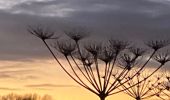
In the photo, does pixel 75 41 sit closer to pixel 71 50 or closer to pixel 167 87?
pixel 71 50

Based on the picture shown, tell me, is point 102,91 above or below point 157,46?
below

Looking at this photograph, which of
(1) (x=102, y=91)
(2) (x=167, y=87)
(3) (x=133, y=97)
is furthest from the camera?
(3) (x=133, y=97)

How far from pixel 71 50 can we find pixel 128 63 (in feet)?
13.7

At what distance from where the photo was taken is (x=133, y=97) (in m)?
48.4

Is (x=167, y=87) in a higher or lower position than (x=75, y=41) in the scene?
lower

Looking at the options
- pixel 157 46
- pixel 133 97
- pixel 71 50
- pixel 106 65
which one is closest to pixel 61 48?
pixel 71 50

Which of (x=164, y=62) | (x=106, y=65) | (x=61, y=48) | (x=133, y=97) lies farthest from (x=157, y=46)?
(x=133, y=97)

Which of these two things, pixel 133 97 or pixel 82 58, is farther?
pixel 133 97

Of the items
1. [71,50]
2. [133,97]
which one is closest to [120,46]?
[71,50]

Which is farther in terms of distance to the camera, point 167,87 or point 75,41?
point 167,87

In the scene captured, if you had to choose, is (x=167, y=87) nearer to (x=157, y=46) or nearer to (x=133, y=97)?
(x=157, y=46)

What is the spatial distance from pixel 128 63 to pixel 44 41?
5.91 m

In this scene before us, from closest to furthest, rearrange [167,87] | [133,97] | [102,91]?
1. [102,91]
2. [167,87]
3. [133,97]

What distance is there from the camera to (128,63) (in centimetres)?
4025
